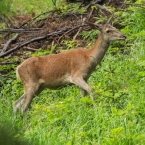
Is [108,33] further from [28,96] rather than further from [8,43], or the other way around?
[8,43]

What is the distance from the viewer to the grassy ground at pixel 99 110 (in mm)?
5336

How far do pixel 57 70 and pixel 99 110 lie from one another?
2.05m

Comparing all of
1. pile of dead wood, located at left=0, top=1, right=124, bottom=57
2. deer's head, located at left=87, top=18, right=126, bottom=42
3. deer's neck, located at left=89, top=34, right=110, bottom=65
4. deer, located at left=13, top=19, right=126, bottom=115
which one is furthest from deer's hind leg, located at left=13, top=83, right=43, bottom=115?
pile of dead wood, located at left=0, top=1, right=124, bottom=57

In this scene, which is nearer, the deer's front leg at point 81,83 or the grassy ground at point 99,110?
the grassy ground at point 99,110

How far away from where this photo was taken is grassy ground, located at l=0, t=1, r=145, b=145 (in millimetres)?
5336

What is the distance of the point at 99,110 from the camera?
6.49 meters

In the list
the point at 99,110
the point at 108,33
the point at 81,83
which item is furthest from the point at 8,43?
the point at 99,110

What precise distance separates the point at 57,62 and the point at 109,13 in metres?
4.43

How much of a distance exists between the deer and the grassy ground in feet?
1.13

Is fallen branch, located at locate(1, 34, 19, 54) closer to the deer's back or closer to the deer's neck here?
the deer's back

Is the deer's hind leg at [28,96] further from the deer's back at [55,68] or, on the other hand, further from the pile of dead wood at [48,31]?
the pile of dead wood at [48,31]

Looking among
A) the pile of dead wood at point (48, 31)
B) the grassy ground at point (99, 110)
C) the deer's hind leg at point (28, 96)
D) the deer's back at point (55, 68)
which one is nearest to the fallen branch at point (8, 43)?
the pile of dead wood at point (48, 31)

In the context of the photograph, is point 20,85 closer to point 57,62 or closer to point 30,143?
point 57,62

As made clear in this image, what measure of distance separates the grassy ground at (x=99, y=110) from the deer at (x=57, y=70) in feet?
1.13
